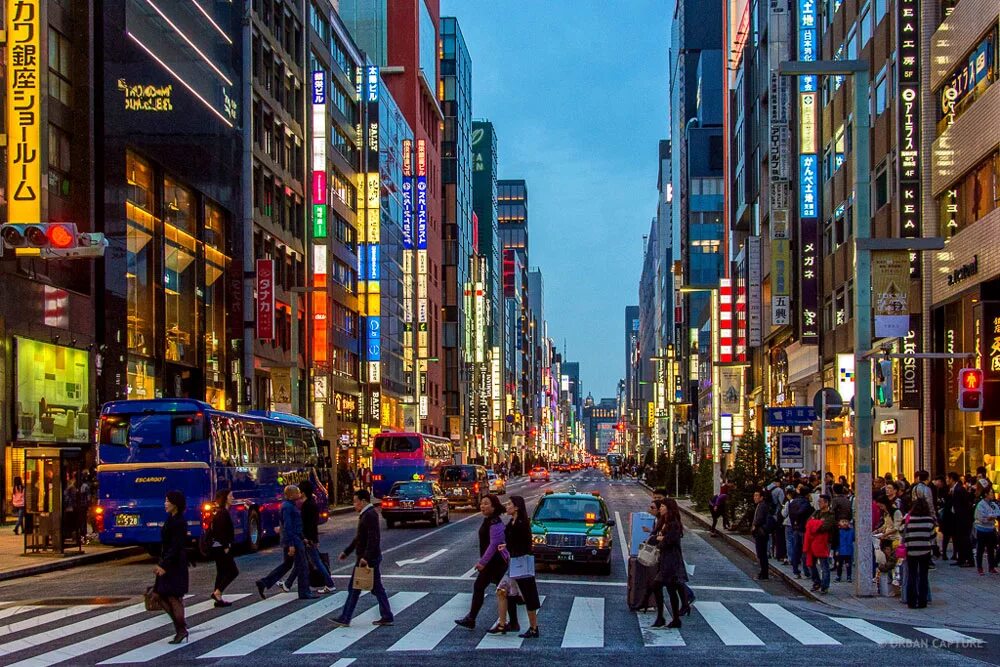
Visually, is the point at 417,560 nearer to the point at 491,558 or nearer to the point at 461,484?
the point at 491,558

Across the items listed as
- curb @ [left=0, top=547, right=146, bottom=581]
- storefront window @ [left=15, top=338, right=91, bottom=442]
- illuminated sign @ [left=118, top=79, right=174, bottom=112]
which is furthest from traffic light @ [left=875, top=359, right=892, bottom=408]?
illuminated sign @ [left=118, top=79, right=174, bottom=112]

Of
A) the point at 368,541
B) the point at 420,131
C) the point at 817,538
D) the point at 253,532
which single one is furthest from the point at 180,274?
the point at 420,131

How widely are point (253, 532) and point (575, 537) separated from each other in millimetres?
10244

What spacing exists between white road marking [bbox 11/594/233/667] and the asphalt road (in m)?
0.02

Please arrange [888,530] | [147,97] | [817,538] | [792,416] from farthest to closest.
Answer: [147,97] → [792,416] → [817,538] → [888,530]

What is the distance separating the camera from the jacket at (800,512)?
79.9ft

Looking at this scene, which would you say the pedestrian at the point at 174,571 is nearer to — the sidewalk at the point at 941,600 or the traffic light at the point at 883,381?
the sidewalk at the point at 941,600

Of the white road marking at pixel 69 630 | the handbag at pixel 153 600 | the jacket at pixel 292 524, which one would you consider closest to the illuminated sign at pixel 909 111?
the jacket at pixel 292 524

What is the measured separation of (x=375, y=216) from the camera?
8862 centimetres

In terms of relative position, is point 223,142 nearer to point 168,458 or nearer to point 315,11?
point 315,11

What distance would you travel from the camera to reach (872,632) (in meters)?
16.9

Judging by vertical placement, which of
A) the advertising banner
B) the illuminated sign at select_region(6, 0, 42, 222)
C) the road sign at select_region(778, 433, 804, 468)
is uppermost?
the illuminated sign at select_region(6, 0, 42, 222)

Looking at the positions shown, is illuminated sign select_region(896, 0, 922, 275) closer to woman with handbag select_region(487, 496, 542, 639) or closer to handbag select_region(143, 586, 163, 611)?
woman with handbag select_region(487, 496, 542, 639)

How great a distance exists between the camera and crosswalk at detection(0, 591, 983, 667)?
48.6 ft
